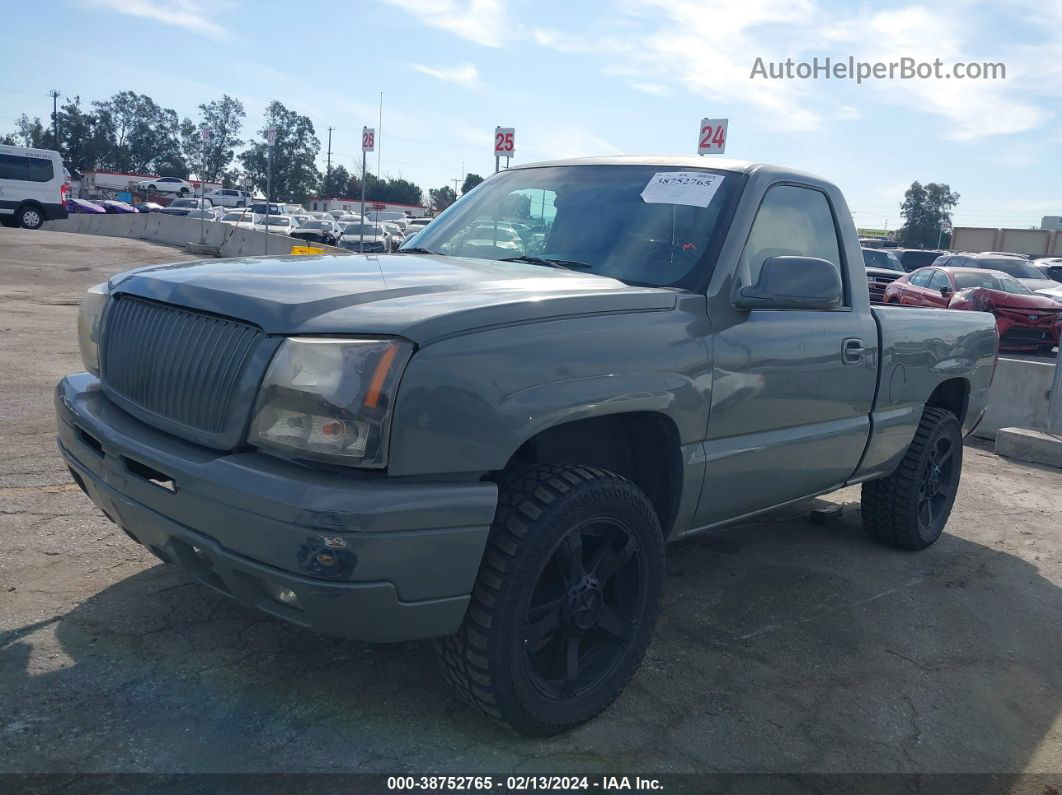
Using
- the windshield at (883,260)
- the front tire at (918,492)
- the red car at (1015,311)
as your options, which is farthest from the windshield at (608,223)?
the windshield at (883,260)

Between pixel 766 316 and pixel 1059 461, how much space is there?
5129 mm

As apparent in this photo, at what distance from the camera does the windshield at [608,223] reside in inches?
136

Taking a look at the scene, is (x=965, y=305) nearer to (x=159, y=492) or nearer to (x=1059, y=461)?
(x=1059, y=461)

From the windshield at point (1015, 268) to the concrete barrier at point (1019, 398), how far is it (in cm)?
1326

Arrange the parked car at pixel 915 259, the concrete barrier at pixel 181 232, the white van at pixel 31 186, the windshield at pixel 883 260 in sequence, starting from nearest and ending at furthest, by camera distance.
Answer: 1. the concrete barrier at pixel 181 232
2. the windshield at pixel 883 260
3. the white van at pixel 31 186
4. the parked car at pixel 915 259

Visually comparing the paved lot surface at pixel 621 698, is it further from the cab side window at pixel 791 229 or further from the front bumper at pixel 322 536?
the cab side window at pixel 791 229

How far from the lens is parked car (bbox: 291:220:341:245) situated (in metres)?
35.5

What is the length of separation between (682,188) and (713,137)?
9.46 m

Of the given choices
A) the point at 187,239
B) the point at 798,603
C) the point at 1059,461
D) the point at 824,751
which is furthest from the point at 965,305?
the point at 187,239

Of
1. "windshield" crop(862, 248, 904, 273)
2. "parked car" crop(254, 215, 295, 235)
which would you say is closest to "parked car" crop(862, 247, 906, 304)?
"windshield" crop(862, 248, 904, 273)

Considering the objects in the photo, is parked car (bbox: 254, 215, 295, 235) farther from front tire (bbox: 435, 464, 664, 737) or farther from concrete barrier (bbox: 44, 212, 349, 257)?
front tire (bbox: 435, 464, 664, 737)

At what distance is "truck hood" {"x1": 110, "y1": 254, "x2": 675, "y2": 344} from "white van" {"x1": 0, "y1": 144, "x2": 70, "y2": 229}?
2652cm

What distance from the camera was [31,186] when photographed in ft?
86.3

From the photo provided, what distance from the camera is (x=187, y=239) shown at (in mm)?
26719
